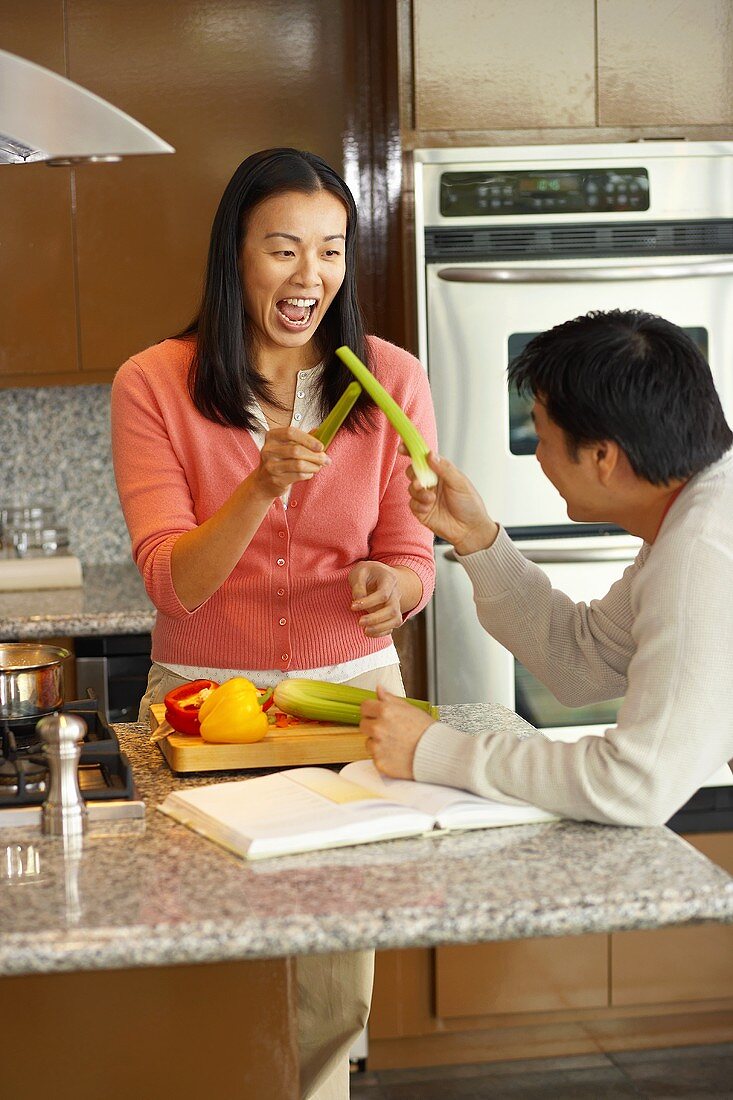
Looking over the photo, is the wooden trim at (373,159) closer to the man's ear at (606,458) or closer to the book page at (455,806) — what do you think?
the man's ear at (606,458)

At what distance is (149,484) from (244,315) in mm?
319

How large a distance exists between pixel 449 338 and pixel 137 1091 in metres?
1.95

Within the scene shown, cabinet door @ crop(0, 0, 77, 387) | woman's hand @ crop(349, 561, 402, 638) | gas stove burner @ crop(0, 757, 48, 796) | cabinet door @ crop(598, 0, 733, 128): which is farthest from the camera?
cabinet door @ crop(0, 0, 77, 387)

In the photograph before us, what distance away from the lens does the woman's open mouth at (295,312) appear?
1.92 metres

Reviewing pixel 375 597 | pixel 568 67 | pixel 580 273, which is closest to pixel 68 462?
pixel 580 273

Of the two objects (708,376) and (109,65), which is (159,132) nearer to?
(109,65)

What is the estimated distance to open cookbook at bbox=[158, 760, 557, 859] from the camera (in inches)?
52.7

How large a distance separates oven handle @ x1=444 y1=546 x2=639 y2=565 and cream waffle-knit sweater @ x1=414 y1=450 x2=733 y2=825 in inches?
58.4

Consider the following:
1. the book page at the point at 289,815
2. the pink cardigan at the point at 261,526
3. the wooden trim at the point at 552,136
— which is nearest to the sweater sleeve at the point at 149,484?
the pink cardigan at the point at 261,526

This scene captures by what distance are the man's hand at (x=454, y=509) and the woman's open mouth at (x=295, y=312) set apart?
34cm

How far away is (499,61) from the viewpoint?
2.99 metres

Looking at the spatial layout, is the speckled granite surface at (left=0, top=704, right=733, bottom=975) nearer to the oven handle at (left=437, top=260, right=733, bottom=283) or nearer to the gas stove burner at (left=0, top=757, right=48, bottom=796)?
the gas stove burner at (left=0, top=757, right=48, bottom=796)

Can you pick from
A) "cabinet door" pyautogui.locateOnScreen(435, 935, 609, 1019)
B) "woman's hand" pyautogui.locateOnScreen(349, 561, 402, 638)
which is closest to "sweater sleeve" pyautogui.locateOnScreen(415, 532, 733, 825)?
"woman's hand" pyautogui.locateOnScreen(349, 561, 402, 638)

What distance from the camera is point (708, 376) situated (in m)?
1.50
